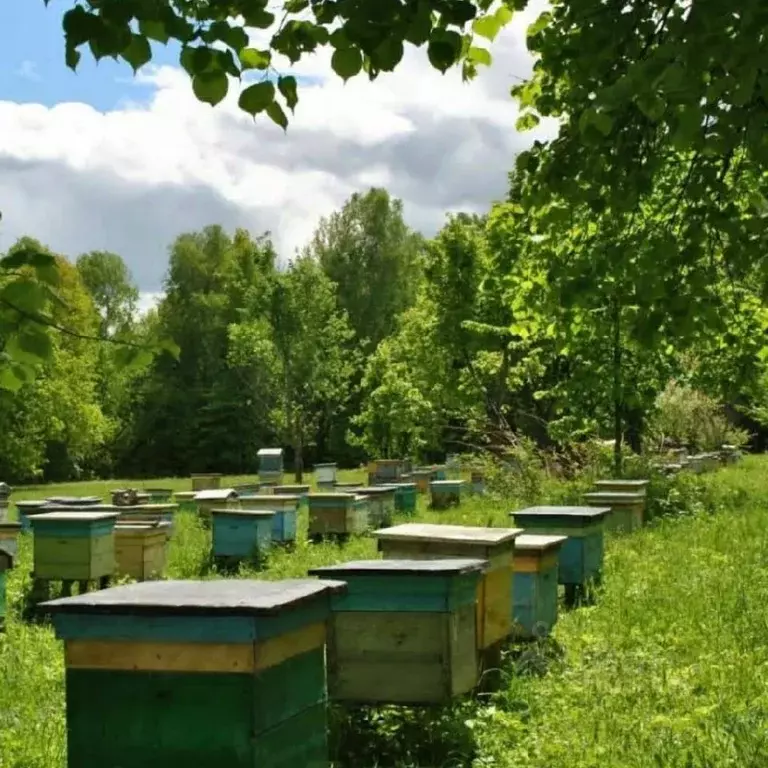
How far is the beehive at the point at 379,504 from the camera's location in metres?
14.0

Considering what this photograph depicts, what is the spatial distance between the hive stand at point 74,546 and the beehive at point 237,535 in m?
1.91

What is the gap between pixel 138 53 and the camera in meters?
2.90

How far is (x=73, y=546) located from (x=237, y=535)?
2.31 metres

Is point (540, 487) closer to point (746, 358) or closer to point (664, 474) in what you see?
point (664, 474)

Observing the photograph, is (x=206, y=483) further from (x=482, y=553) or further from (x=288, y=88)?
(x=288, y=88)

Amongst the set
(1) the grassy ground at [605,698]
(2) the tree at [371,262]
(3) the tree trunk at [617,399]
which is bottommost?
(1) the grassy ground at [605,698]

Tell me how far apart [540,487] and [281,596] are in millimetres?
13281

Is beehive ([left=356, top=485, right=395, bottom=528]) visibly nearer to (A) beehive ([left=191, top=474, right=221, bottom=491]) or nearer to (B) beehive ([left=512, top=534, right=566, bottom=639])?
(B) beehive ([left=512, top=534, right=566, bottom=639])

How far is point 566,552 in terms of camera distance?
8.01 meters

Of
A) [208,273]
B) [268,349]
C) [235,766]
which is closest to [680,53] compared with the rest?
[235,766]

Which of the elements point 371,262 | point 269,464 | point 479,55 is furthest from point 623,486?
point 371,262

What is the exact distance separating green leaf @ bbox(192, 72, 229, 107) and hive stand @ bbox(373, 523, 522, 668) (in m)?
3.07

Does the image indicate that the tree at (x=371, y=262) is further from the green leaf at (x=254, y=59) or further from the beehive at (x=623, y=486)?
the green leaf at (x=254, y=59)

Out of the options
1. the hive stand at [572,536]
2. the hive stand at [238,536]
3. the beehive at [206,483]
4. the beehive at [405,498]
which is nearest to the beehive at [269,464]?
the beehive at [206,483]
